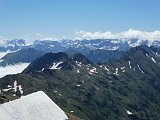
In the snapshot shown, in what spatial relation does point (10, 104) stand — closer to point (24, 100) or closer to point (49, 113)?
point (24, 100)

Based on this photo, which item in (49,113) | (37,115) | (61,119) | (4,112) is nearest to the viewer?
(4,112)

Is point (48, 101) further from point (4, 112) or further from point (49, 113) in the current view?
point (4, 112)

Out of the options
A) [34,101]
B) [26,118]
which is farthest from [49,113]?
[26,118]

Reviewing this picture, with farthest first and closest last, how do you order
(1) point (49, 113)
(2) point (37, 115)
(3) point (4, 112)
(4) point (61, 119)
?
(4) point (61, 119)
(1) point (49, 113)
(2) point (37, 115)
(3) point (4, 112)

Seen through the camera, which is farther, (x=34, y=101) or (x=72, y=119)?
(x=72, y=119)

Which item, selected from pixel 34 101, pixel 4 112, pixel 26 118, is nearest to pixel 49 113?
pixel 34 101

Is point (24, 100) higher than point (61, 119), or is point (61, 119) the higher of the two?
point (24, 100)
